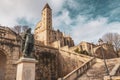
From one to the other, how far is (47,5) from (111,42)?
21159mm

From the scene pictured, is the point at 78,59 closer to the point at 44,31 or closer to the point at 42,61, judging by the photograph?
the point at 42,61

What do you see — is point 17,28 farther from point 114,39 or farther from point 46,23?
point 114,39

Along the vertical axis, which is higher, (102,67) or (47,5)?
(47,5)

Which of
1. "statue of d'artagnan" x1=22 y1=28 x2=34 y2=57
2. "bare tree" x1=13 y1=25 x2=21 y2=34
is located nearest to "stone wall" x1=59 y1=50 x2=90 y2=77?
"statue of d'artagnan" x1=22 y1=28 x2=34 y2=57

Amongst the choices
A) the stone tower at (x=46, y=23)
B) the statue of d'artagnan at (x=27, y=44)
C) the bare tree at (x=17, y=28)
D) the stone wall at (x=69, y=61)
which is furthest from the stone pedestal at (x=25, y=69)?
the bare tree at (x=17, y=28)

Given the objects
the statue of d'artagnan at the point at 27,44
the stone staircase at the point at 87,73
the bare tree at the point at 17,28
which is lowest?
the stone staircase at the point at 87,73

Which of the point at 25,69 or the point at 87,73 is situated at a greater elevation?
the point at 25,69

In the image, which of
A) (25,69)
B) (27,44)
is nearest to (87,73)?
(27,44)

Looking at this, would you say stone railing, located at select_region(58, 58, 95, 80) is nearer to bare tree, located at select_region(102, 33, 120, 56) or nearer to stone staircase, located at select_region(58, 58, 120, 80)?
stone staircase, located at select_region(58, 58, 120, 80)

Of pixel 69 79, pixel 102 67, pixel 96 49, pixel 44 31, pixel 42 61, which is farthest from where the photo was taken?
pixel 44 31

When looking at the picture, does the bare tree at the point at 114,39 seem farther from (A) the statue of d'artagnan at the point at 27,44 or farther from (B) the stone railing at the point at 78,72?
(A) the statue of d'artagnan at the point at 27,44

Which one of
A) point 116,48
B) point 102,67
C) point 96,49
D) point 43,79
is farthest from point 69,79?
point 116,48

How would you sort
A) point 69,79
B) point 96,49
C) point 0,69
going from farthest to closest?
point 96,49 → point 0,69 → point 69,79

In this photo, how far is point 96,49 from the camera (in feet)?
127
